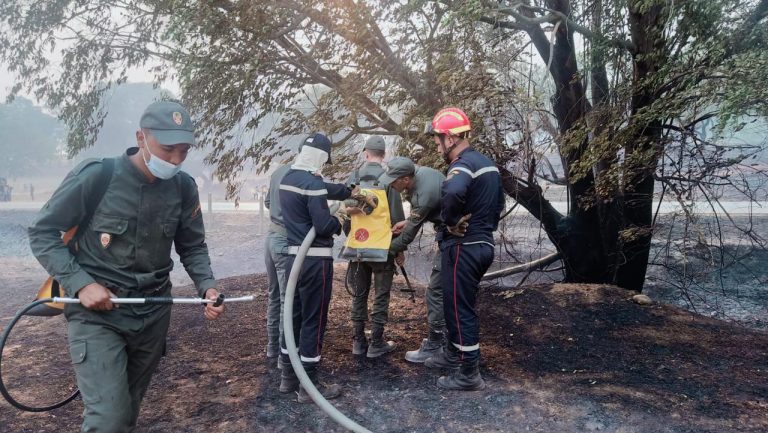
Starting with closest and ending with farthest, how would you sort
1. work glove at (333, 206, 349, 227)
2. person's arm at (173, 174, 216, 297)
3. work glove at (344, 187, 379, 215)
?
person's arm at (173, 174, 216, 297) → work glove at (344, 187, 379, 215) → work glove at (333, 206, 349, 227)

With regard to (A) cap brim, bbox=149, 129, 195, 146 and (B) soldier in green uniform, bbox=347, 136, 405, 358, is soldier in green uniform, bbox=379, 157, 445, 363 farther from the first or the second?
(A) cap brim, bbox=149, 129, 195, 146

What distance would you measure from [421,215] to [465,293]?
90 centimetres

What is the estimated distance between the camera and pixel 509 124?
6.12 m

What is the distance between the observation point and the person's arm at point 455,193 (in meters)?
4.13

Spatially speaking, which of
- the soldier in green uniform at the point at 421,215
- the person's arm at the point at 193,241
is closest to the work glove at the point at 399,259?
the soldier in green uniform at the point at 421,215

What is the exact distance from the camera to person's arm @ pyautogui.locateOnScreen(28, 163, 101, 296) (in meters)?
2.54

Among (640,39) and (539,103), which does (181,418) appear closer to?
(539,103)

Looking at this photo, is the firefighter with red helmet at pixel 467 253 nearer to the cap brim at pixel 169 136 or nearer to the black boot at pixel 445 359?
the black boot at pixel 445 359

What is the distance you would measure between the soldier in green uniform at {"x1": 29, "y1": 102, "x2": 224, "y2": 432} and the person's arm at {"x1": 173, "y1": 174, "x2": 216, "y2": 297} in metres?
0.01

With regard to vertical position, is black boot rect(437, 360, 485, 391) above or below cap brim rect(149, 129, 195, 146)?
below

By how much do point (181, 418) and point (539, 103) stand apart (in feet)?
14.6

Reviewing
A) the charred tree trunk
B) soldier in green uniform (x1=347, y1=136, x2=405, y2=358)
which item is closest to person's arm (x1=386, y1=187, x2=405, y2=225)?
soldier in green uniform (x1=347, y1=136, x2=405, y2=358)

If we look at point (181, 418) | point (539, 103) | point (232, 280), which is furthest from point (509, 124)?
point (232, 280)

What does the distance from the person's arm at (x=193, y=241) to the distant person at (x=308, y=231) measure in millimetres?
983
